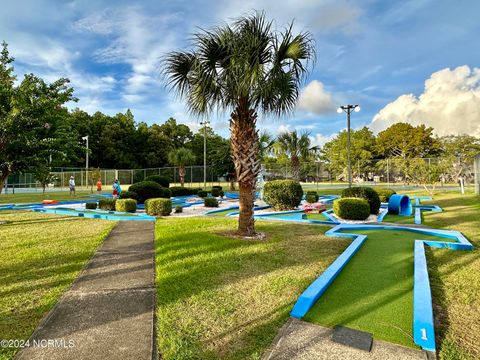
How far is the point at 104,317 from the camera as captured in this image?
120 inches

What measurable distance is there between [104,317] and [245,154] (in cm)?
476

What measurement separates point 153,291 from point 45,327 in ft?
4.01

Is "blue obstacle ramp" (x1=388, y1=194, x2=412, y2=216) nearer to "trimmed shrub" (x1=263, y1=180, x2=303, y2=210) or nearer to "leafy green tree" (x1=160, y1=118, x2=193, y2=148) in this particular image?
"trimmed shrub" (x1=263, y1=180, x2=303, y2=210)

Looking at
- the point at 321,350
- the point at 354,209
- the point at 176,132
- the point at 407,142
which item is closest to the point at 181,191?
the point at 354,209

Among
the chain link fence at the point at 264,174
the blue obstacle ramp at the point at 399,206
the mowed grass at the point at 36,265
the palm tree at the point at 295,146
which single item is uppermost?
the palm tree at the point at 295,146

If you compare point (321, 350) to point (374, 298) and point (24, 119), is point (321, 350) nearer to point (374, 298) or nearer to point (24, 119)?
point (374, 298)

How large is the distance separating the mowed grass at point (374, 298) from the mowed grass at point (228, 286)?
1.32 ft

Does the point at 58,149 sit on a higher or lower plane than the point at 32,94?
lower

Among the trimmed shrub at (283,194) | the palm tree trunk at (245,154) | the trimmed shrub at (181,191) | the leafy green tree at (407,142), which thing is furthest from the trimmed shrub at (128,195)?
the leafy green tree at (407,142)

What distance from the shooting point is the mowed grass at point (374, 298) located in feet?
9.37

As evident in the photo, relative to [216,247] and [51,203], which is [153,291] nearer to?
[216,247]

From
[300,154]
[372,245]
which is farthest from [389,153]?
[372,245]

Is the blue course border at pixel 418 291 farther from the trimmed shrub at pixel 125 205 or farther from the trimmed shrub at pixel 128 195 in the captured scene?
the trimmed shrub at pixel 128 195

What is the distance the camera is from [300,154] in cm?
2180
